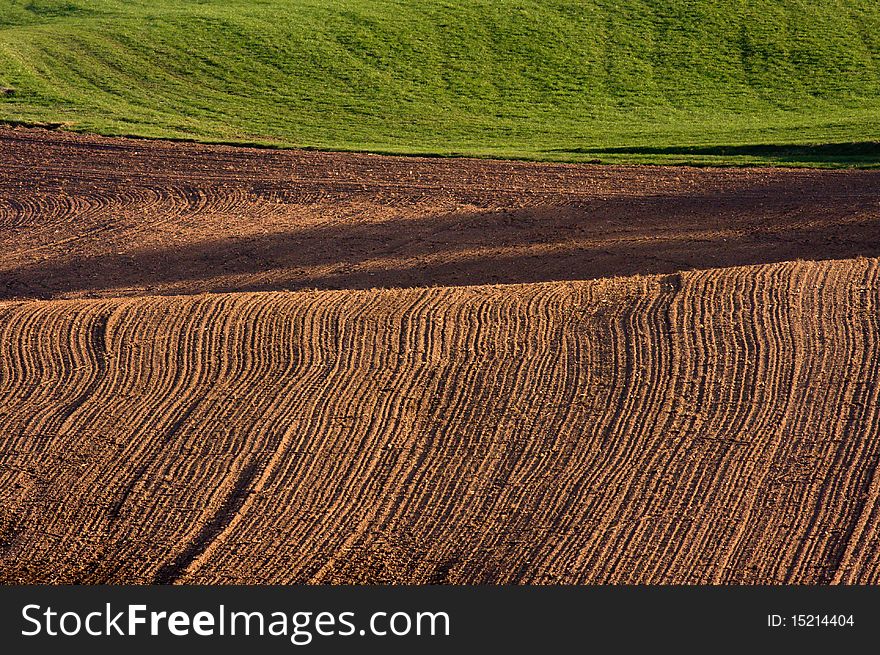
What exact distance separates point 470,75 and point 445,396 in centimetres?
2397

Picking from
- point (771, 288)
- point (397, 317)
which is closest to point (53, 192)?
point (397, 317)

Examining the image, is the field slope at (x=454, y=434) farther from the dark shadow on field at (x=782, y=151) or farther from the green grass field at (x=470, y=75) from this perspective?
the green grass field at (x=470, y=75)

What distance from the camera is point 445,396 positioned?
16172mm

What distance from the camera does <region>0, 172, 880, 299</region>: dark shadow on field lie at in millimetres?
21781

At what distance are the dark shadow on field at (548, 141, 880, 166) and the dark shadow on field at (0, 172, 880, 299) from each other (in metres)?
3.66

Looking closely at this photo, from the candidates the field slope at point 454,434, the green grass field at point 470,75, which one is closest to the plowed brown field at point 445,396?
the field slope at point 454,434

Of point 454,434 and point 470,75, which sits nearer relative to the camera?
point 454,434

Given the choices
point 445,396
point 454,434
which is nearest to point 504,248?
point 445,396

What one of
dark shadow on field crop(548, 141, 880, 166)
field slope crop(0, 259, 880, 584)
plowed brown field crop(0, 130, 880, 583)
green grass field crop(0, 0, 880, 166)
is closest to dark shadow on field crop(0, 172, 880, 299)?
plowed brown field crop(0, 130, 880, 583)

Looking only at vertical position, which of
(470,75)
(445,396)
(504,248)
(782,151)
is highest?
(445,396)

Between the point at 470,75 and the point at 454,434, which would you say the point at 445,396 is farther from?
the point at 470,75

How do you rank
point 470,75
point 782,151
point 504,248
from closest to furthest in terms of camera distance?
1. point 504,248
2. point 782,151
3. point 470,75

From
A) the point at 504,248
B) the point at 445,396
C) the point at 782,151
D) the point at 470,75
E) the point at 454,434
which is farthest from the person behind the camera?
the point at 470,75

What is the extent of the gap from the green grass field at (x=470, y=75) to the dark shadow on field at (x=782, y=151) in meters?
0.06
